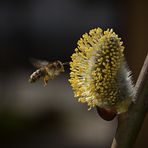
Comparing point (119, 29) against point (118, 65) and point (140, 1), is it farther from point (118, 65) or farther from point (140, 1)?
point (118, 65)

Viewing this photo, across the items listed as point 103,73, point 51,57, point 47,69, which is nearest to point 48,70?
point 47,69

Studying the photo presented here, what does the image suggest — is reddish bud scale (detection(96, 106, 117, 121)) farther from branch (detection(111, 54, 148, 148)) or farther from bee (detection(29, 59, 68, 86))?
bee (detection(29, 59, 68, 86))

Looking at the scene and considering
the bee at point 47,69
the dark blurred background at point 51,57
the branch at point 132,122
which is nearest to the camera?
the branch at point 132,122

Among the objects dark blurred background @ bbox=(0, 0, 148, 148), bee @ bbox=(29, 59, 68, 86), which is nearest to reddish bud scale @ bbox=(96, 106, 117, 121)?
bee @ bbox=(29, 59, 68, 86)

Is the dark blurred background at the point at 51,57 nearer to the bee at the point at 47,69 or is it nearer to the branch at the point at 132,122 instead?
the bee at the point at 47,69

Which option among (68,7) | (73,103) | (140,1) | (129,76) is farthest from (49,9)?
(129,76)

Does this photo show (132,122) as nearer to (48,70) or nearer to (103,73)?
(103,73)

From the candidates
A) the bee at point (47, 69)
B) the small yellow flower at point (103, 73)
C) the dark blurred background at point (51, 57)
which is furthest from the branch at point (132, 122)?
the dark blurred background at point (51, 57)
